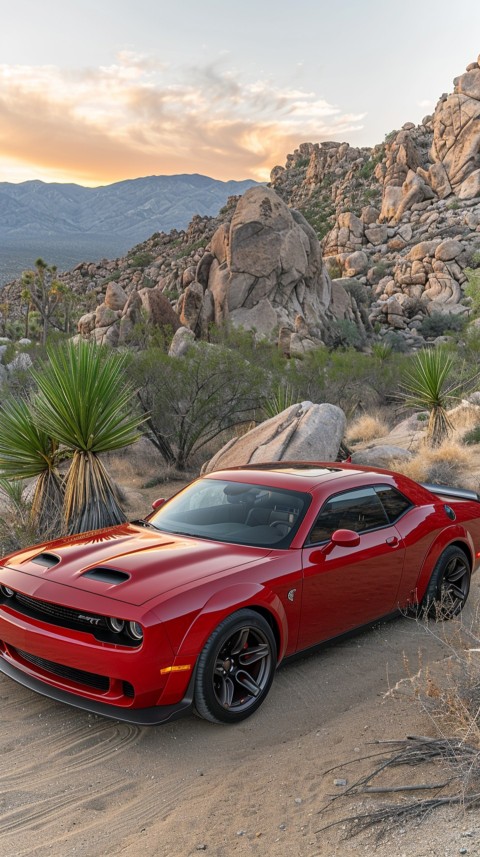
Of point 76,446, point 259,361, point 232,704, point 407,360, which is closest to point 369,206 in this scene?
point 407,360

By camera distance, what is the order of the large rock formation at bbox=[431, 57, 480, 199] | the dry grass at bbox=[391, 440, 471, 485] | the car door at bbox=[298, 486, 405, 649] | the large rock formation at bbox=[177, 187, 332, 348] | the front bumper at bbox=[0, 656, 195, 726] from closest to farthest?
1. the front bumper at bbox=[0, 656, 195, 726]
2. the car door at bbox=[298, 486, 405, 649]
3. the dry grass at bbox=[391, 440, 471, 485]
4. the large rock formation at bbox=[177, 187, 332, 348]
5. the large rock formation at bbox=[431, 57, 480, 199]

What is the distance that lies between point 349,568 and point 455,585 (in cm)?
170

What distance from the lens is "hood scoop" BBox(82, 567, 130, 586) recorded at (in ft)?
15.1

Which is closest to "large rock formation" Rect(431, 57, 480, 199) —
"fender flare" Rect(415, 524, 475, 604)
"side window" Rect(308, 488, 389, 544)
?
"fender flare" Rect(415, 524, 475, 604)

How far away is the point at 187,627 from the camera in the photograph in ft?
14.0

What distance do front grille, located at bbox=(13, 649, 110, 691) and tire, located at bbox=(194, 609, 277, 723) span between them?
0.55m

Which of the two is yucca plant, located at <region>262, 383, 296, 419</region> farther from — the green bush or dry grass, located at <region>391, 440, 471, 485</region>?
the green bush

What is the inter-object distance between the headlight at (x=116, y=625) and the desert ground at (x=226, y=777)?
29.2 inches

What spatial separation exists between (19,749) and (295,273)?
34.7 meters

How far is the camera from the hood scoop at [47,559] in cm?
504

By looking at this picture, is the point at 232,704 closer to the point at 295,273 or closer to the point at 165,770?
the point at 165,770

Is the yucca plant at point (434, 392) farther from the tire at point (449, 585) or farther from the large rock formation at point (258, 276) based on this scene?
the large rock formation at point (258, 276)

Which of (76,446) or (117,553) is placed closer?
(117,553)

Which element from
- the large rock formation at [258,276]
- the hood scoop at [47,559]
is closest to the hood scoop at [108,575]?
the hood scoop at [47,559]
